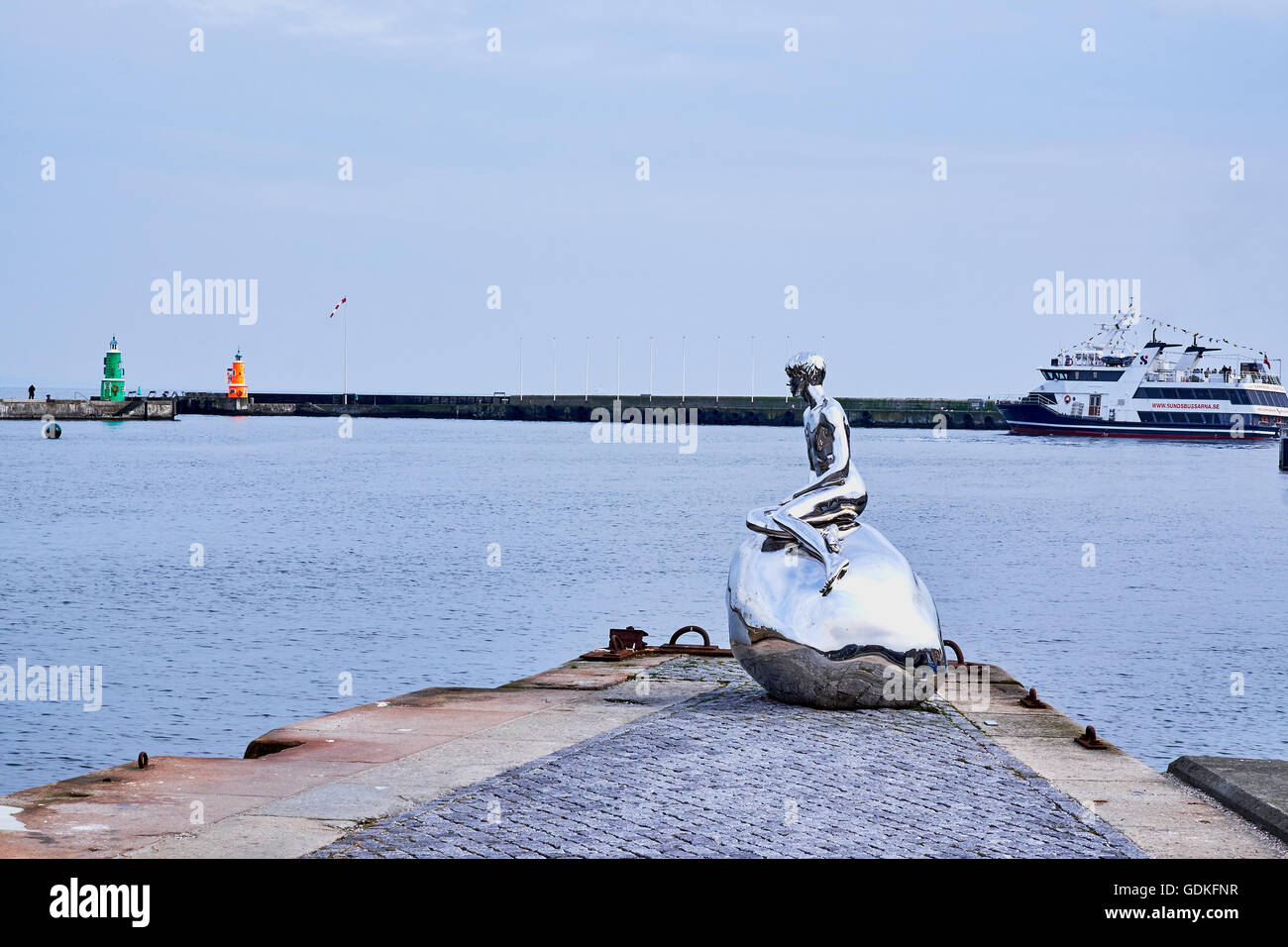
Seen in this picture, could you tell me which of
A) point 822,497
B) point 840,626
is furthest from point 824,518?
point 840,626

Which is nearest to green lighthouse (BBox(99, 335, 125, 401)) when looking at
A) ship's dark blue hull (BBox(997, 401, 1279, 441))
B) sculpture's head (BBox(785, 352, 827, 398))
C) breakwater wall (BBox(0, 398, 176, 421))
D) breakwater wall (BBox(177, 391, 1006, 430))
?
breakwater wall (BBox(0, 398, 176, 421))

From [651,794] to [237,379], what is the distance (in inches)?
5995

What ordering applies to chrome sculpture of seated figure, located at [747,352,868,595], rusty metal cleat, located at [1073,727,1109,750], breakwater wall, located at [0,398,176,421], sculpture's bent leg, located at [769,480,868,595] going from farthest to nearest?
1. breakwater wall, located at [0,398,176,421]
2. chrome sculpture of seated figure, located at [747,352,868,595]
3. sculpture's bent leg, located at [769,480,868,595]
4. rusty metal cleat, located at [1073,727,1109,750]

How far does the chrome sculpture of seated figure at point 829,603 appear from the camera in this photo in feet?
36.9

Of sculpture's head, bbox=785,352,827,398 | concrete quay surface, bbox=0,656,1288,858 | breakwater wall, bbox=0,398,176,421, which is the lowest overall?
concrete quay surface, bbox=0,656,1288,858

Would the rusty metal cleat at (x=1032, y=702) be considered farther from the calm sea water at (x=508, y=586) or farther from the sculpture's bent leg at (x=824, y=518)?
the calm sea water at (x=508, y=586)

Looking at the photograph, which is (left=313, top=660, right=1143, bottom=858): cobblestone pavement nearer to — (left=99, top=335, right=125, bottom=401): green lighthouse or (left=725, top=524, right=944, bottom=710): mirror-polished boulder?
(left=725, top=524, right=944, bottom=710): mirror-polished boulder

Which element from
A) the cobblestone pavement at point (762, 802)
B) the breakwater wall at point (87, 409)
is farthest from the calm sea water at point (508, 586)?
the breakwater wall at point (87, 409)

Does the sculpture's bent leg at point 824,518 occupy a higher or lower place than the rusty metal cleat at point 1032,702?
higher

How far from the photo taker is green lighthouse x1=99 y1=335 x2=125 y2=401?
125312 mm

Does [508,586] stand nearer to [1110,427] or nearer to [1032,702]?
[1032,702]

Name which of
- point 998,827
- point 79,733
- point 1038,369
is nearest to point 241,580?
point 79,733

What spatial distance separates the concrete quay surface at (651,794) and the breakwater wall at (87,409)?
141m

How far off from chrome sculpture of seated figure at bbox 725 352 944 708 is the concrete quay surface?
1.01 feet
